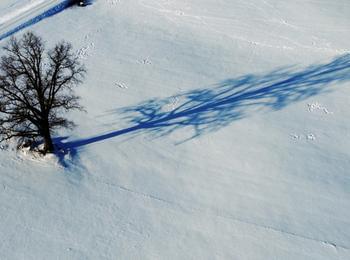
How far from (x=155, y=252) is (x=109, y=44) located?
16.8 m

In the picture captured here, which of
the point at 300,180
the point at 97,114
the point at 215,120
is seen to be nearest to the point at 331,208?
the point at 300,180

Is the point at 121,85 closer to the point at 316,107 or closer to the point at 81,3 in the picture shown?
the point at 81,3

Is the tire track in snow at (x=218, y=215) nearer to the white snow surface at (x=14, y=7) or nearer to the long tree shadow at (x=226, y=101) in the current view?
the long tree shadow at (x=226, y=101)

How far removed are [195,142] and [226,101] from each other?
13.7 feet

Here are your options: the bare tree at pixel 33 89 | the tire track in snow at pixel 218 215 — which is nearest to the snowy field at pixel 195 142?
the tire track in snow at pixel 218 215

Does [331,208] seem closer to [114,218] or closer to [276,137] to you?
[276,137]

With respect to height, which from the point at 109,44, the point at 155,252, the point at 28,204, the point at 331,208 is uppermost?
the point at 109,44

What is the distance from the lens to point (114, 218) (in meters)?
21.9

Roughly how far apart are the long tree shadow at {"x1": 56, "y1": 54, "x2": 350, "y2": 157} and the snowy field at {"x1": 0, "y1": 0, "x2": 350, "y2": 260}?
0.30 ft

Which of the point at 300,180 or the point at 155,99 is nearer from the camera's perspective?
the point at 300,180

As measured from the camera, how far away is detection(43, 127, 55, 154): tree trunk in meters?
22.3

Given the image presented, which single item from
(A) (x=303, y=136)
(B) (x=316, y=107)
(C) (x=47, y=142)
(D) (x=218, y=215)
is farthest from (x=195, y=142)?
(B) (x=316, y=107)

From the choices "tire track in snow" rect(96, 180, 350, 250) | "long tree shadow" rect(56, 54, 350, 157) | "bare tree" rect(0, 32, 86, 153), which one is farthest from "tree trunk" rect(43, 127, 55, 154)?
"tire track in snow" rect(96, 180, 350, 250)

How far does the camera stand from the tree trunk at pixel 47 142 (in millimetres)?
22281
